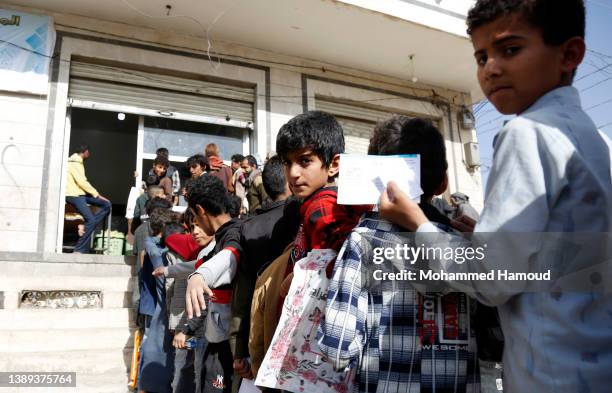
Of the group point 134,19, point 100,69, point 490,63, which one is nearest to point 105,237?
point 100,69

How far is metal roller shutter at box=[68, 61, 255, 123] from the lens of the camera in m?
6.96

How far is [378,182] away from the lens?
1242 mm

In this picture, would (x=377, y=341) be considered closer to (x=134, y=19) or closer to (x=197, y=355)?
(x=197, y=355)

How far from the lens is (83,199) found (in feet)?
21.6

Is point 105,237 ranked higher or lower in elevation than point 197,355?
higher

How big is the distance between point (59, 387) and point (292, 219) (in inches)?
123

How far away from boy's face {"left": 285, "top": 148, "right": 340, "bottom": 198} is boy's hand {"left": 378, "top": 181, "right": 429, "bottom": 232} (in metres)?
0.67

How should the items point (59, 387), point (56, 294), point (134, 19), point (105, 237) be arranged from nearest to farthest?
point (59, 387) < point (56, 294) < point (134, 19) < point (105, 237)

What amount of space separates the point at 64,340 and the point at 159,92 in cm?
430

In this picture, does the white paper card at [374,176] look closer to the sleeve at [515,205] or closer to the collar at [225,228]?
the sleeve at [515,205]

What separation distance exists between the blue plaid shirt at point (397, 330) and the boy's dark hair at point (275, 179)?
4.34ft

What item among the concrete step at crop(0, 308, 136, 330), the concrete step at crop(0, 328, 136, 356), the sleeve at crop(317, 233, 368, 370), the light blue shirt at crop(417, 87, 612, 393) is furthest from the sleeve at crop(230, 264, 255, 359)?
the concrete step at crop(0, 308, 136, 330)

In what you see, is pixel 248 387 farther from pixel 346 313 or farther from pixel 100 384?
pixel 100 384

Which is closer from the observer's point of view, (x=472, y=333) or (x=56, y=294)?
(x=472, y=333)
